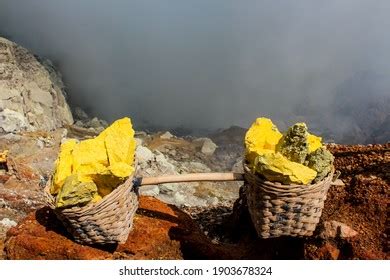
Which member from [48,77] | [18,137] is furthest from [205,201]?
[48,77]

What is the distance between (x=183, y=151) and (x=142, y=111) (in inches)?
187

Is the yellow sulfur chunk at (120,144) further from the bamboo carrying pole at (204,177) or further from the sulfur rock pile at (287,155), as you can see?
the sulfur rock pile at (287,155)

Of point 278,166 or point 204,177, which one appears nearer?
point 278,166

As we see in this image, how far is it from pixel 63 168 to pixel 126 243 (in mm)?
514

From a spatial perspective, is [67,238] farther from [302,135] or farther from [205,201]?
[205,201]

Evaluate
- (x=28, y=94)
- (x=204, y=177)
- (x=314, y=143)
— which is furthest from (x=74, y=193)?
(x=28, y=94)

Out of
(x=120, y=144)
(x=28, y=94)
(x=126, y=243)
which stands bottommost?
(x=28, y=94)

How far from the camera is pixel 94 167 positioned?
8.05ft

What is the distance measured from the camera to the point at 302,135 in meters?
2.34

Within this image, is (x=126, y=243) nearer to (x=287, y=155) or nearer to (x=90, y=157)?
(x=90, y=157)

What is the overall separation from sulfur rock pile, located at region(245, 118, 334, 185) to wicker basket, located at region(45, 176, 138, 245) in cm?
63

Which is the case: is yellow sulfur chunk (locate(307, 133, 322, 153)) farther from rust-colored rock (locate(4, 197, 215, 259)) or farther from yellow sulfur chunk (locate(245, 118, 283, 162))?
rust-colored rock (locate(4, 197, 215, 259))

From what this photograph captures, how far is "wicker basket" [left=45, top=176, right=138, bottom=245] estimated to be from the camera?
2.33m

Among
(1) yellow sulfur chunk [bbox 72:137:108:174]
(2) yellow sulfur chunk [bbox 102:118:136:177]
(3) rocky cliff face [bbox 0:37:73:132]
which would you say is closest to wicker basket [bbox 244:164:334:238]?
(2) yellow sulfur chunk [bbox 102:118:136:177]
